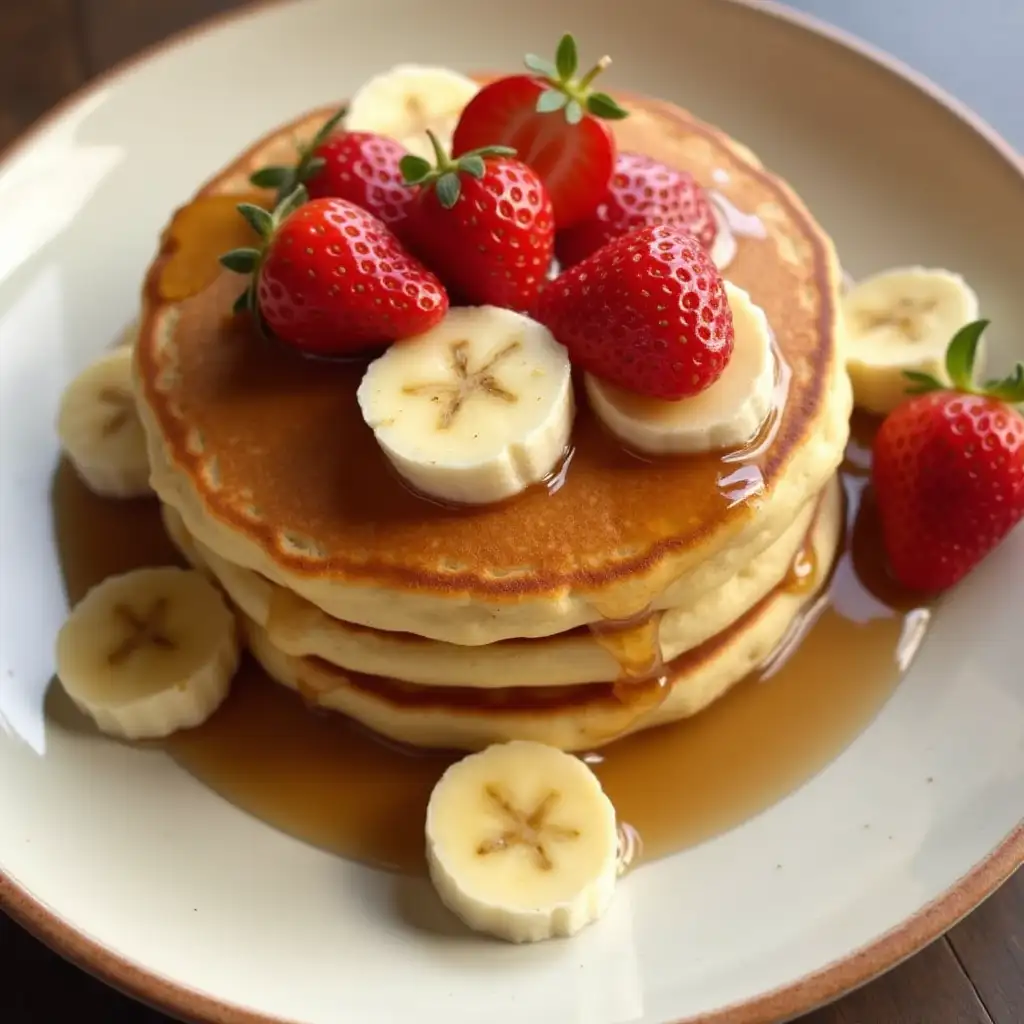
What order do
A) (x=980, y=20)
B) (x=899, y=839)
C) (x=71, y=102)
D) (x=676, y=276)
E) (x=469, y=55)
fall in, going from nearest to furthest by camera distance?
(x=676, y=276), (x=899, y=839), (x=71, y=102), (x=469, y=55), (x=980, y=20)

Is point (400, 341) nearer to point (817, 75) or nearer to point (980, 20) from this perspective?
point (817, 75)

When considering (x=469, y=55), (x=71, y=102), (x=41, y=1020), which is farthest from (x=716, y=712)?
(x=71, y=102)

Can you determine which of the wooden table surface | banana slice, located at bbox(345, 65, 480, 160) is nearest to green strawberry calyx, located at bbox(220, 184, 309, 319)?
banana slice, located at bbox(345, 65, 480, 160)

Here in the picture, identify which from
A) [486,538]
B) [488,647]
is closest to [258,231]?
[486,538]

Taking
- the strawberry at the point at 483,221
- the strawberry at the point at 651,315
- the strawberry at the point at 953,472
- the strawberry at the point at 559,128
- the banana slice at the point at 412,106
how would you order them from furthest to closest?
the banana slice at the point at 412,106 → the strawberry at the point at 953,472 → the strawberry at the point at 559,128 → the strawberry at the point at 483,221 → the strawberry at the point at 651,315

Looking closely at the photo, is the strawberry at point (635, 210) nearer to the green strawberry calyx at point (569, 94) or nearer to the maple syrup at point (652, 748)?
the green strawberry calyx at point (569, 94)

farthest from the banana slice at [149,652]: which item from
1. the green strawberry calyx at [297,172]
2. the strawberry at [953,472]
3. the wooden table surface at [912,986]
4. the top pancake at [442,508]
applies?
the strawberry at [953,472]
